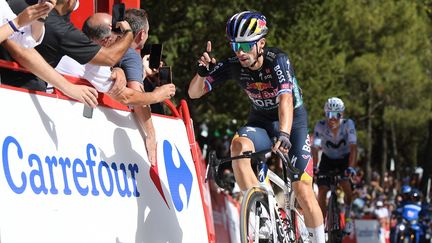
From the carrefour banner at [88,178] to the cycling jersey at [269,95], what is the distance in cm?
61

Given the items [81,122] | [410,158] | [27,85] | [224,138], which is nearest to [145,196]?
[81,122]

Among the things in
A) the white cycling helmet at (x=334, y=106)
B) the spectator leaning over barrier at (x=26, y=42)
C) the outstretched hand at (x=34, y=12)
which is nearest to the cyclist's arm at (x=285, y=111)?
the spectator leaning over barrier at (x=26, y=42)

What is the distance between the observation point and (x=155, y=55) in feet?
25.1

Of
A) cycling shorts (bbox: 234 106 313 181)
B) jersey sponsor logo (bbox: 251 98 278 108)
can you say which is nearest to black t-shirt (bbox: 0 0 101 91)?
cycling shorts (bbox: 234 106 313 181)

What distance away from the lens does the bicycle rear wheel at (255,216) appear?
23.6ft

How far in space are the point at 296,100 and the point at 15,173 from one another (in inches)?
135

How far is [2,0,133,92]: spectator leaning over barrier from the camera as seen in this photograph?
6418mm

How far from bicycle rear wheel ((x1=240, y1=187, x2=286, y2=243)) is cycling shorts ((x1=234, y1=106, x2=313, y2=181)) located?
76cm

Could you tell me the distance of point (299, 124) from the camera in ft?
28.4

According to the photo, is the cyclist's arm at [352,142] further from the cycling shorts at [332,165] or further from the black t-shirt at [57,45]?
the black t-shirt at [57,45]

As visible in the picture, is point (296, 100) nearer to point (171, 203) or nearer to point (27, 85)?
A: point (171, 203)

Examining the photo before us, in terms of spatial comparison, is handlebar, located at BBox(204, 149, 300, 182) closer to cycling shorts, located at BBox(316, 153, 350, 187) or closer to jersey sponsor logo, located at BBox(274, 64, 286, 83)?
jersey sponsor logo, located at BBox(274, 64, 286, 83)

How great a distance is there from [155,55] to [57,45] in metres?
1.27

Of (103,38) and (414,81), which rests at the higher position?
(414,81)
